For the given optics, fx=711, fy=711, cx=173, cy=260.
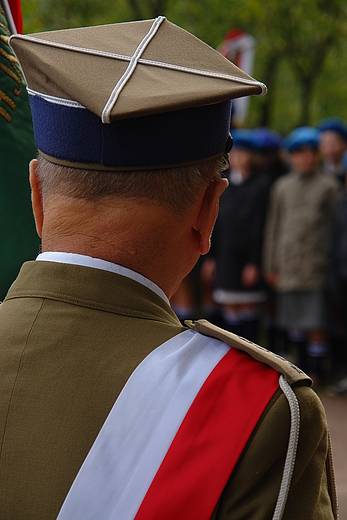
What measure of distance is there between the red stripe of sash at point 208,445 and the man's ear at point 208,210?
268 mm

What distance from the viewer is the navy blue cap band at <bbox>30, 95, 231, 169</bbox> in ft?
3.90

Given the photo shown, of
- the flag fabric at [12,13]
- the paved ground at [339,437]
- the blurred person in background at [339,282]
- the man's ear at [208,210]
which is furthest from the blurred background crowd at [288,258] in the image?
the man's ear at [208,210]

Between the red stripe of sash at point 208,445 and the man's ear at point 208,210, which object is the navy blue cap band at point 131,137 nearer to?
the man's ear at point 208,210

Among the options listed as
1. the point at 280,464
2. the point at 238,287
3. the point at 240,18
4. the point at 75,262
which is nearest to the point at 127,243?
the point at 75,262

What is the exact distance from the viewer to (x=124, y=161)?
3.90 ft

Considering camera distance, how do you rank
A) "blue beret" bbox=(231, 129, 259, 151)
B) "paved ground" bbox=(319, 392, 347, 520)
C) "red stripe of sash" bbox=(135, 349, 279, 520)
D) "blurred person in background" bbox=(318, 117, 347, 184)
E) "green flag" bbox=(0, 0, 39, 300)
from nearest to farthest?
"red stripe of sash" bbox=(135, 349, 279, 520), "green flag" bbox=(0, 0, 39, 300), "paved ground" bbox=(319, 392, 347, 520), "blue beret" bbox=(231, 129, 259, 151), "blurred person in background" bbox=(318, 117, 347, 184)

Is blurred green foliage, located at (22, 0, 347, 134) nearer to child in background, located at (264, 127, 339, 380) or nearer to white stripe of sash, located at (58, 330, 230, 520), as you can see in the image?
child in background, located at (264, 127, 339, 380)

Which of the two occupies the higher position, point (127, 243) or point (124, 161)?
point (124, 161)

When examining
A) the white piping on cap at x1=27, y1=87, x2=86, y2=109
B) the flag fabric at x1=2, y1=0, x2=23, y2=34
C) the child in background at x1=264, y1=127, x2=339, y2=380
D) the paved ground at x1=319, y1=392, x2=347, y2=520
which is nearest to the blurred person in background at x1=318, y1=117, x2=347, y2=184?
the child in background at x1=264, y1=127, x2=339, y2=380

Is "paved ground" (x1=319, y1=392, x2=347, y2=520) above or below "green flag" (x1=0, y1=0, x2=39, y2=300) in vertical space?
below

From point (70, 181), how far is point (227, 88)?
308 mm

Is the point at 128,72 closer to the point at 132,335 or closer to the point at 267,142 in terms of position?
the point at 132,335

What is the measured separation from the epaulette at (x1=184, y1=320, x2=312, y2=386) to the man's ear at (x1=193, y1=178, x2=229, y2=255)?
166mm

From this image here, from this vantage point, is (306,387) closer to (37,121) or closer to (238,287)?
(37,121)
